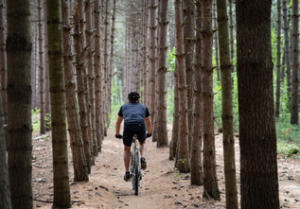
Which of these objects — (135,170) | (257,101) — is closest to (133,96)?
(135,170)

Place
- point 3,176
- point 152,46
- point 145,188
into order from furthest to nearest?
point 152,46
point 145,188
point 3,176

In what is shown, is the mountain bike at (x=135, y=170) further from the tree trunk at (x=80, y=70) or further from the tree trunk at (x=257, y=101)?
the tree trunk at (x=257, y=101)

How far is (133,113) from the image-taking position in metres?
6.12

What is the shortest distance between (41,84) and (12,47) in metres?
11.5

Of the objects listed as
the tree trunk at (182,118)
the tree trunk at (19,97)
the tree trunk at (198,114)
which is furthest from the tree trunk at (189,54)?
the tree trunk at (19,97)

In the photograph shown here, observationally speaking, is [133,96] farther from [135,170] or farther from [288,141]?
[288,141]

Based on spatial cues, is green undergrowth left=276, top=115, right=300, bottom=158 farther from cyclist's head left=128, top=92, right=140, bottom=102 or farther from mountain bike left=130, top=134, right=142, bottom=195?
cyclist's head left=128, top=92, right=140, bottom=102

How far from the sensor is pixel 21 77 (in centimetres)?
311

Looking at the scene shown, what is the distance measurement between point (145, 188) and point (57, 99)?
363cm

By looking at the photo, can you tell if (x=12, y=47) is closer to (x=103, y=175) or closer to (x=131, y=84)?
(x=103, y=175)

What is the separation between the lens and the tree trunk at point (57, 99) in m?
3.80

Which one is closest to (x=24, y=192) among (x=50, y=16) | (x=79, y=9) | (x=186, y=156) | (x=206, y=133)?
(x=50, y=16)

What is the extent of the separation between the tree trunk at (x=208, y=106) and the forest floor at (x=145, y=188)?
1.05 feet

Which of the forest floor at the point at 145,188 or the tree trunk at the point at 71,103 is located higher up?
the tree trunk at the point at 71,103
